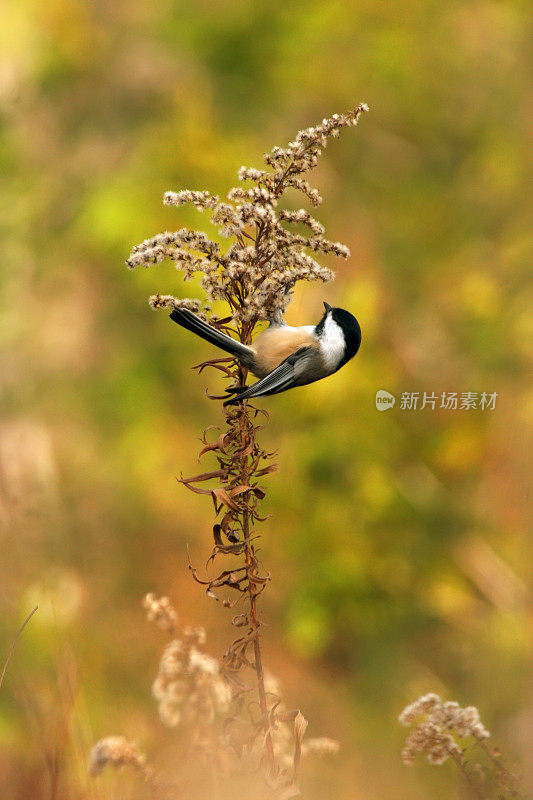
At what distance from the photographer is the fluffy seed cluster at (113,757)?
1.16 m

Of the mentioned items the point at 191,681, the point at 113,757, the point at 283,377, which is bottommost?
the point at 113,757

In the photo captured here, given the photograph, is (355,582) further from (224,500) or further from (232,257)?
(232,257)

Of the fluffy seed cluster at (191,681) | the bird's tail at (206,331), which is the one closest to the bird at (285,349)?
the bird's tail at (206,331)

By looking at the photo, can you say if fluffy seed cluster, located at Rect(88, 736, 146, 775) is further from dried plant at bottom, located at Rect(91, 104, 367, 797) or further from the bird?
the bird

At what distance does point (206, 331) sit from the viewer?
0.88m

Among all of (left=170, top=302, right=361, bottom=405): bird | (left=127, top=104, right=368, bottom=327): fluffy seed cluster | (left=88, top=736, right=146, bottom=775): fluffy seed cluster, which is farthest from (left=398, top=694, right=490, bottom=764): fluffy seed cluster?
(left=127, top=104, right=368, bottom=327): fluffy seed cluster

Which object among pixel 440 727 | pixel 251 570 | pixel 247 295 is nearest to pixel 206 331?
pixel 247 295

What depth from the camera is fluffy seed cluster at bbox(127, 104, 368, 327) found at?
844 millimetres

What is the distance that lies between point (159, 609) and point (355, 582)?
77 cm

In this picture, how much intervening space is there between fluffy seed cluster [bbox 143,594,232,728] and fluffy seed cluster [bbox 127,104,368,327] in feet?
1.92

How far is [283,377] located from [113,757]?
666mm

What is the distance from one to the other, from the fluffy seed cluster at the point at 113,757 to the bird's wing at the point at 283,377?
0.63 m

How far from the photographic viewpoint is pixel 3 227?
186 cm

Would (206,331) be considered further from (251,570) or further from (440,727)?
(440,727)
